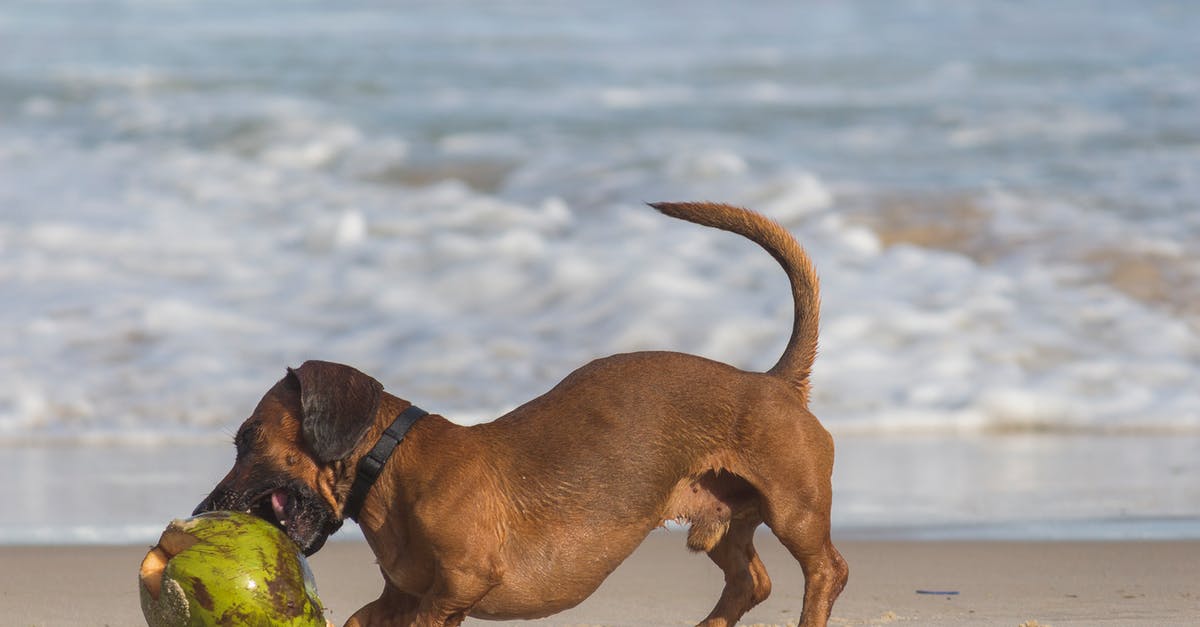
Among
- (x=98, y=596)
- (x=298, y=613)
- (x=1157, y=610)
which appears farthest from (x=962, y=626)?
(x=98, y=596)

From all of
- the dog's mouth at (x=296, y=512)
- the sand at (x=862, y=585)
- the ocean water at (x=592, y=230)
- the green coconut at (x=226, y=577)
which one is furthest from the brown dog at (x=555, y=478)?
the ocean water at (x=592, y=230)

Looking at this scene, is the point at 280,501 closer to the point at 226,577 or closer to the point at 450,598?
the point at 226,577

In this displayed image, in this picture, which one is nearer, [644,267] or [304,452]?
[304,452]

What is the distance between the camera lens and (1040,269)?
10.5 m

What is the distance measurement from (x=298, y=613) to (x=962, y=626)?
2020 millimetres

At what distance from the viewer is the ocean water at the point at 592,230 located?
27.8 feet

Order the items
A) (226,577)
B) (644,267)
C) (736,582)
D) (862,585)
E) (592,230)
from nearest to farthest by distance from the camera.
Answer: (226,577) < (736,582) < (862,585) < (644,267) < (592,230)

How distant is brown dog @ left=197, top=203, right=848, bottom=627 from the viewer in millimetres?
3779

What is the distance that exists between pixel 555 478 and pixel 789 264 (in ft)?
3.38

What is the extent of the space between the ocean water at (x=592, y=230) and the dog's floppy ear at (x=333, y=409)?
2667mm

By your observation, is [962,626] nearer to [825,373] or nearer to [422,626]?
[422,626]

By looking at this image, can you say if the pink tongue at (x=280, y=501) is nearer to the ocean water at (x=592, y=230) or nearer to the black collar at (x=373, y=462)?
the black collar at (x=373, y=462)

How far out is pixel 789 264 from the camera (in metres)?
4.61

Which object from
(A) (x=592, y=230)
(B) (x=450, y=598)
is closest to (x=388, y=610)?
(B) (x=450, y=598)
